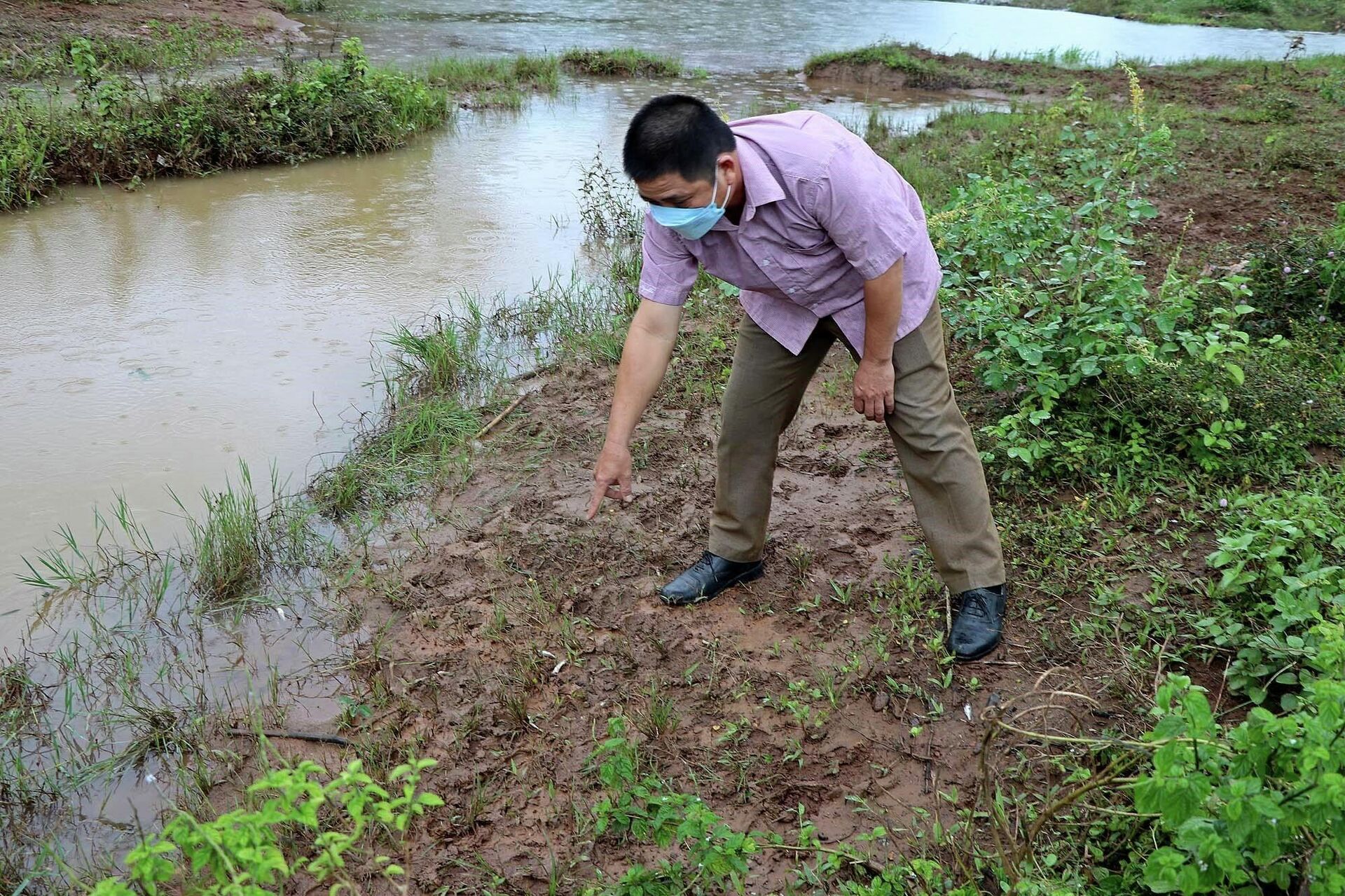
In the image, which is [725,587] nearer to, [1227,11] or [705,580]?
[705,580]

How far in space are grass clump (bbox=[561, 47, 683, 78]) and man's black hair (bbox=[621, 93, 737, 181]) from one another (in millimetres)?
11273

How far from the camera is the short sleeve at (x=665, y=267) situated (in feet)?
7.75

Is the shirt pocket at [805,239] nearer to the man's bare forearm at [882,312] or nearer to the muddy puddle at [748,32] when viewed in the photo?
the man's bare forearm at [882,312]

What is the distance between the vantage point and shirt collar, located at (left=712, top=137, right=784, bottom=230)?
216cm

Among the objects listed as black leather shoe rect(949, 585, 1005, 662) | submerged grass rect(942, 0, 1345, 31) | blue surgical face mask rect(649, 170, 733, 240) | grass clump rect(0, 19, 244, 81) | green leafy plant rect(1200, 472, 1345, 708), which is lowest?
black leather shoe rect(949, 585, 1005, 662)

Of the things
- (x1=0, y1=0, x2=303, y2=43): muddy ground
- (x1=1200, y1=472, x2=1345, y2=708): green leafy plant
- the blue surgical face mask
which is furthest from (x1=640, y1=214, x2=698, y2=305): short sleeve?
(x1=0, y1=0, x2=303, y2=43): muddy ground

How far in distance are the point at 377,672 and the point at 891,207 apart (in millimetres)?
1823

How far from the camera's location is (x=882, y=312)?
2254 mm

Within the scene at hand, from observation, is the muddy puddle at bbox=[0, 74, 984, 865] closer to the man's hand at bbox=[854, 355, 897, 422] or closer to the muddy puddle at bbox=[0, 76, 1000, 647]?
the muddy puddle at bbox=[0, 76, 1000, 647]

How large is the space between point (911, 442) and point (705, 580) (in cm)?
77

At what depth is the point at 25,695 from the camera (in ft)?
8.66

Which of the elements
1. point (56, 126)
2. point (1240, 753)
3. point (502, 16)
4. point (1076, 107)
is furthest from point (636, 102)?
point (1240, 753)

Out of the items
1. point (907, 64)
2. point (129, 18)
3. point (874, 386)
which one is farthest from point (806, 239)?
point (129, 18)

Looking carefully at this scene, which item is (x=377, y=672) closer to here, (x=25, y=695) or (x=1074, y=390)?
(x=25, y=695)
